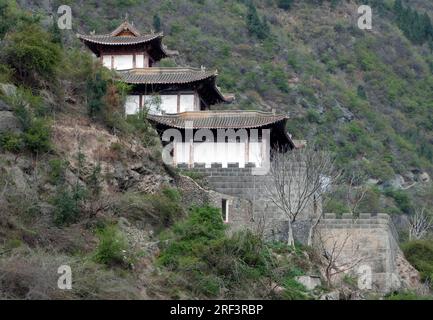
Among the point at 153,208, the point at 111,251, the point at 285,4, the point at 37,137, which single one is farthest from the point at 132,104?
the point at 285,4

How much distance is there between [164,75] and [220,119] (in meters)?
5.24

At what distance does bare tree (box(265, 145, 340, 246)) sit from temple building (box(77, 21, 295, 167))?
5.32ft

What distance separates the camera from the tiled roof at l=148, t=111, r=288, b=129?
184ft

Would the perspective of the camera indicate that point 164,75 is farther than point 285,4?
No

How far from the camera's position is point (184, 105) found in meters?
60.3

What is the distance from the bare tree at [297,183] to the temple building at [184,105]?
1.62 m

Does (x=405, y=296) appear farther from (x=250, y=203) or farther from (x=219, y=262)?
(x=250, y=203)

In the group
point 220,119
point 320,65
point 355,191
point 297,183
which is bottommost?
point 297,183

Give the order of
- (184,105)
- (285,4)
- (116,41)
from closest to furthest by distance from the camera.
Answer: (184,105) → (116,41) → (285,4)

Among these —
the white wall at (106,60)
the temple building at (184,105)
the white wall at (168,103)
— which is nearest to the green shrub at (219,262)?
the temple building at (184,105)

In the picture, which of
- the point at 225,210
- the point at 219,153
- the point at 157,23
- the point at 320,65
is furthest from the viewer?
the point at 320,65

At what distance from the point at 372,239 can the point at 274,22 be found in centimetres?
7345

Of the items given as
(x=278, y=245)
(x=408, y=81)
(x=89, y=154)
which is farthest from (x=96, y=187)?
(x=408, y=81)
